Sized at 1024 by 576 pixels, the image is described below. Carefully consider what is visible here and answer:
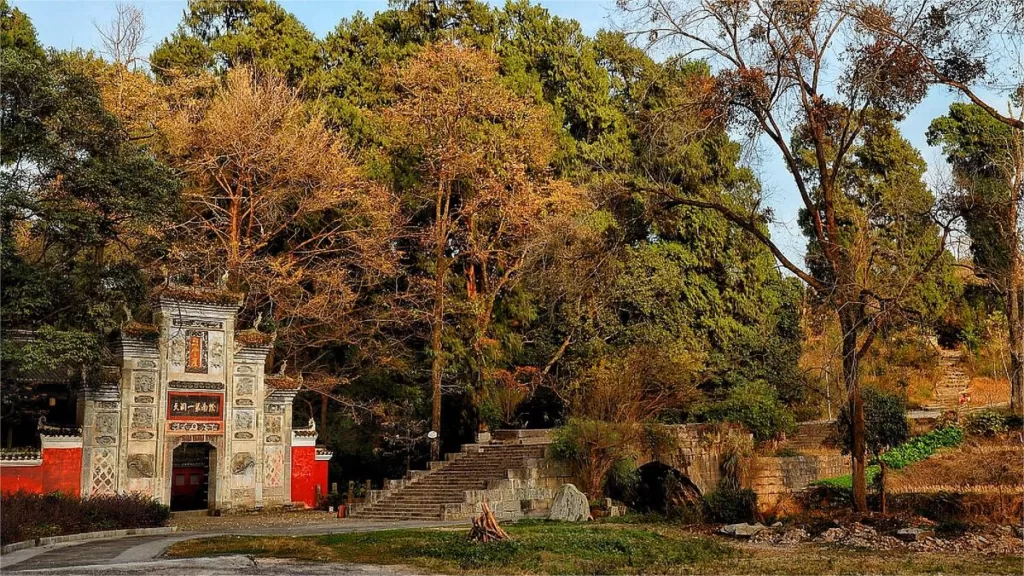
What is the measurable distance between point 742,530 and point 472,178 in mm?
18438

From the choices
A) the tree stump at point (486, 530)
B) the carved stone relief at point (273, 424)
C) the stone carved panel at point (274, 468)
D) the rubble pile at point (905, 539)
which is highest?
the carved stone relief at point (273, 424)

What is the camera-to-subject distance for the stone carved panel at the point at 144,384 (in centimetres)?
2439

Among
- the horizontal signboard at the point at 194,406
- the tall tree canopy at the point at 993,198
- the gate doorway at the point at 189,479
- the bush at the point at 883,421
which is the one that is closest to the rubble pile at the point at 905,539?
the tall tree canopy at the point at 993,198

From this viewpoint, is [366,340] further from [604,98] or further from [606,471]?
[604,98]

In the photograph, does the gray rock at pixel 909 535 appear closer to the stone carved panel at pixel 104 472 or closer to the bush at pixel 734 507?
the bush at pixel 734 507

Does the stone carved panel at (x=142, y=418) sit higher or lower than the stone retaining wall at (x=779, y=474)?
higher

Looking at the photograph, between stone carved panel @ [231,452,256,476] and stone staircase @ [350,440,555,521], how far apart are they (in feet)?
10.0

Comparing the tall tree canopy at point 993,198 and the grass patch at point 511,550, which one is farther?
the tall tree canopy at point 993,198

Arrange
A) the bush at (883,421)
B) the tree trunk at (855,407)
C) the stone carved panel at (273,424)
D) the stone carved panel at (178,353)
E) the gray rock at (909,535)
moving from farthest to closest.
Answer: the stone carved panel at (273,424)
the bush at (883,421)
the stone carved panel at (178,353)
the tree trunk at (855,407)
the gray rock at (909,535)

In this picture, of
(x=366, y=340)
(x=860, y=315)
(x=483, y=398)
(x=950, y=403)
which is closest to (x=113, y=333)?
(x=366, y=340)

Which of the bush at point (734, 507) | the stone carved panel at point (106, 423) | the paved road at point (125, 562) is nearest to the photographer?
the paved road at point (125, 562)

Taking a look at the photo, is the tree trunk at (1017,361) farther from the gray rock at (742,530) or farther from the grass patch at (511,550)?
the grass patch at (511,550)

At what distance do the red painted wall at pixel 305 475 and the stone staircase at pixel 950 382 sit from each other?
21.6 metres

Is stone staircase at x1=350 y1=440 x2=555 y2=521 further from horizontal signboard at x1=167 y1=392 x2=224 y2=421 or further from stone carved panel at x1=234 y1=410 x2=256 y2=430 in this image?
horizontal signboard at x1=167 y1=392 x2=224 y2=421
